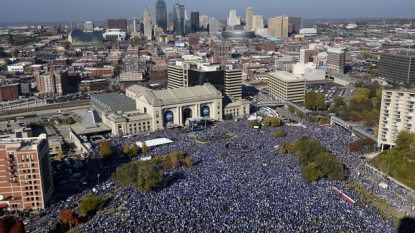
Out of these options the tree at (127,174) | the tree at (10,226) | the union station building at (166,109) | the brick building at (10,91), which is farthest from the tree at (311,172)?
the brick building at (10,91)

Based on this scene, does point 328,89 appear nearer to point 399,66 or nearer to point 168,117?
point 399,66

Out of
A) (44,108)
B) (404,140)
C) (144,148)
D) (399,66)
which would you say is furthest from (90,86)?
(399,66)

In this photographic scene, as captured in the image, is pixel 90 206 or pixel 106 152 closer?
pixel 90 206

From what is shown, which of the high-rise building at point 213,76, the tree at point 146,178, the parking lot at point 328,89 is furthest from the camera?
the parking lot at point 328,89

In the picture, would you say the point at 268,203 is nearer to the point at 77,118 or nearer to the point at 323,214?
the point at 323,214

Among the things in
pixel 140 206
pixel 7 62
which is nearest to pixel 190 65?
pixel 140 206

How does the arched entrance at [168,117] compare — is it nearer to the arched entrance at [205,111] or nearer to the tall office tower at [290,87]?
the arched entrance at [205,111]
